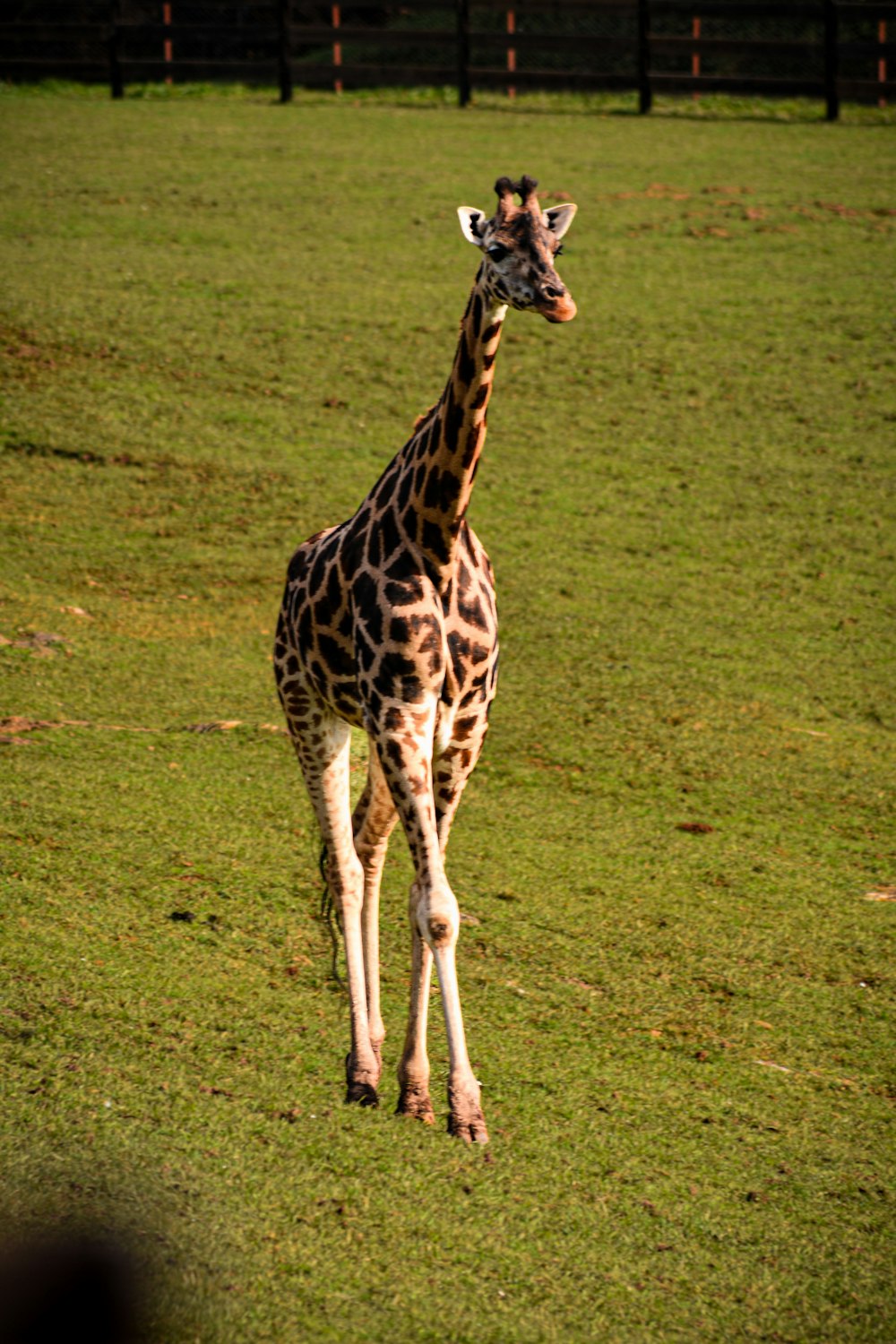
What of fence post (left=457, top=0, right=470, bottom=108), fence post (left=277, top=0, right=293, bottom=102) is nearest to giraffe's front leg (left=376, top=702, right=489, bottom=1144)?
fence post (left=457, top=0, right=470, bottom=108)

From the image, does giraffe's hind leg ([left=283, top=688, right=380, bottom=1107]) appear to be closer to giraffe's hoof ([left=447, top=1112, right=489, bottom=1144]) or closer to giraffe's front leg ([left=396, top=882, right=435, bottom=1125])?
giraffe's front leg ([left=396, top=882, right=435, bottom=1125])

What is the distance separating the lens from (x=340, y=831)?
196 inches

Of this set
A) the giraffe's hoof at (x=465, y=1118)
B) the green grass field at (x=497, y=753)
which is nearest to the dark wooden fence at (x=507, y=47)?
the green grass field at (x=497, y=753)

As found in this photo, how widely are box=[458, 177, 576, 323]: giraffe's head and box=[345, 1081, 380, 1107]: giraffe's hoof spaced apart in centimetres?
241

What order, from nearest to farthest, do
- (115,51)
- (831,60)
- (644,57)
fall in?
(831,60), (644,57), (115,51)

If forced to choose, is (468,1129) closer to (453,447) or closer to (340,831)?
(340,831)

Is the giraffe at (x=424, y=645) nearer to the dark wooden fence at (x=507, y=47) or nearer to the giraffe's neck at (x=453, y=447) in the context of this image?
the giraffe's neck at (x=453, y=447)

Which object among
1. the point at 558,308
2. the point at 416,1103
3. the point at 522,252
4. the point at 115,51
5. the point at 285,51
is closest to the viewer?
the point at 558,308

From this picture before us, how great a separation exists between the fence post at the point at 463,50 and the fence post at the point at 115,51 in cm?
493

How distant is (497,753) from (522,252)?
4.47 meters

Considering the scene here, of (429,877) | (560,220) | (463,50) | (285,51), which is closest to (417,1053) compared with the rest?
(429,877)

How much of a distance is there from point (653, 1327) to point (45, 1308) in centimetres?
147

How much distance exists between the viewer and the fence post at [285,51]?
21.1m

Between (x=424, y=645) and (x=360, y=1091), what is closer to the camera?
(x=424, y=645)
